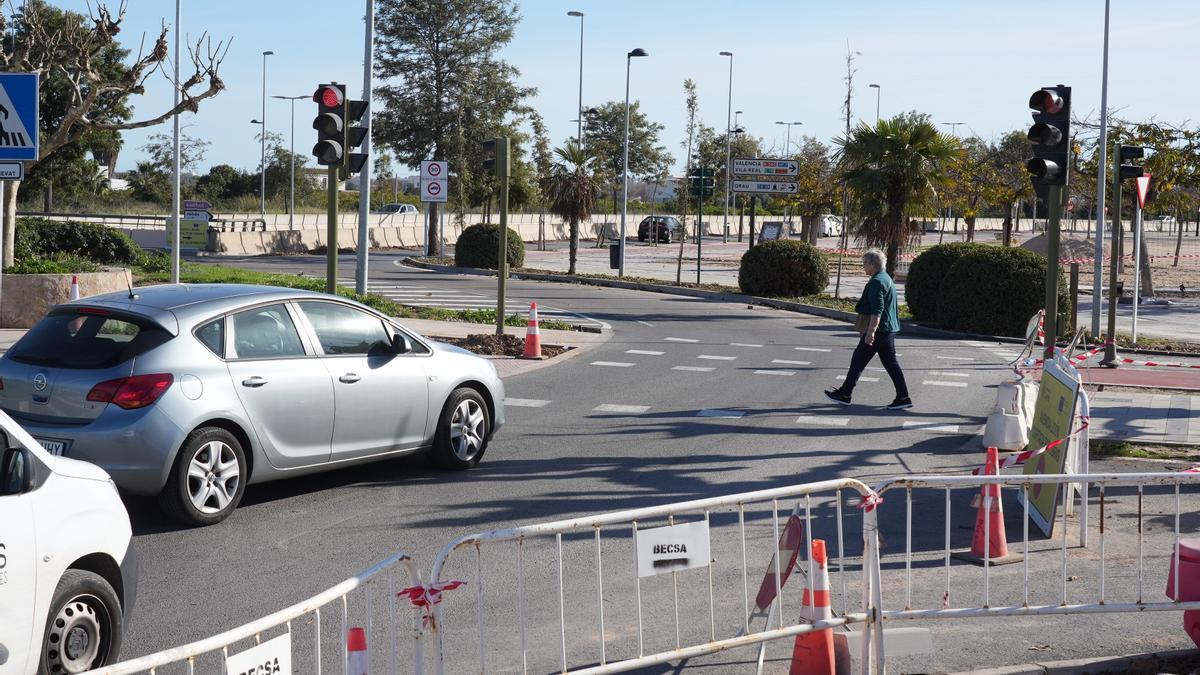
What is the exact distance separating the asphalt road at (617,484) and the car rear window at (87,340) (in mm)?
1094

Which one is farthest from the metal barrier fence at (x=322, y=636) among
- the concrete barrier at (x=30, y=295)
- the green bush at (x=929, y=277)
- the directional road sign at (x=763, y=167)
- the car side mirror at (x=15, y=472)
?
the directional road sign at (x=763, y=167)

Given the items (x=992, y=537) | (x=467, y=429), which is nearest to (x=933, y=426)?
(x=467, y=429)

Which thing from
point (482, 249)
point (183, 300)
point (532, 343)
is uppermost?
point (482, 249)

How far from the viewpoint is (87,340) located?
8.20 m

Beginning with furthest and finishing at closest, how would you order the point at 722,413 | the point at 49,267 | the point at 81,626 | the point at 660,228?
the point at 660,228
the point at 49,267
the point at 722,413
the point at 81,626

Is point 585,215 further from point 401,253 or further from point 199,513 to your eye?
point 199,513

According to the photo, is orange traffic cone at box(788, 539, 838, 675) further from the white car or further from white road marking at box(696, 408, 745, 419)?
white road marking at box(696, 408, 745, 419)

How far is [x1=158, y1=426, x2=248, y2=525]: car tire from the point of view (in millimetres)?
8000

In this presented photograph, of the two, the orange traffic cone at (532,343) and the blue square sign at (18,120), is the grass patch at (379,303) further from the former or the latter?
the blue square sign at (18,120)

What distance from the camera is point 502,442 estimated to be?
11.7 m

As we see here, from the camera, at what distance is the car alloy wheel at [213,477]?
26.6 feet

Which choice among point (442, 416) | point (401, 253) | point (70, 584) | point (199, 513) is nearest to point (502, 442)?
point (442, 416)

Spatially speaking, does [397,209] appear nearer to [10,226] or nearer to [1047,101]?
[10,226]

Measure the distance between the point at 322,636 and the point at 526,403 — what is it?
8.04 m
